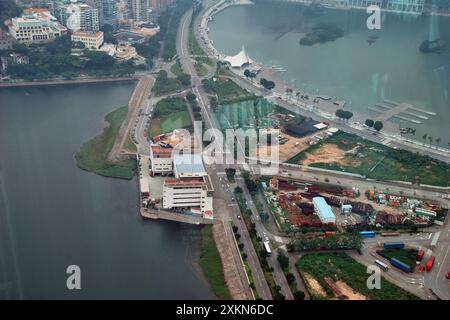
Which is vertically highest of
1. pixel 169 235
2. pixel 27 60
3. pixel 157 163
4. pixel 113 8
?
pixel 113 8

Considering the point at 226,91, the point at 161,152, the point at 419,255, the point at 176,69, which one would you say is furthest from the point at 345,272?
the point at 176,69

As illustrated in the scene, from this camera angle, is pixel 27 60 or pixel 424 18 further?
pixel 424 18

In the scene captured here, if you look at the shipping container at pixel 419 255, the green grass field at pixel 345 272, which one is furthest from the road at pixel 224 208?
the shipping container at pixel 419 255

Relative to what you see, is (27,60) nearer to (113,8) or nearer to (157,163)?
(113,8)

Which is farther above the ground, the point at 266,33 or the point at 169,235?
the point at 266,33
